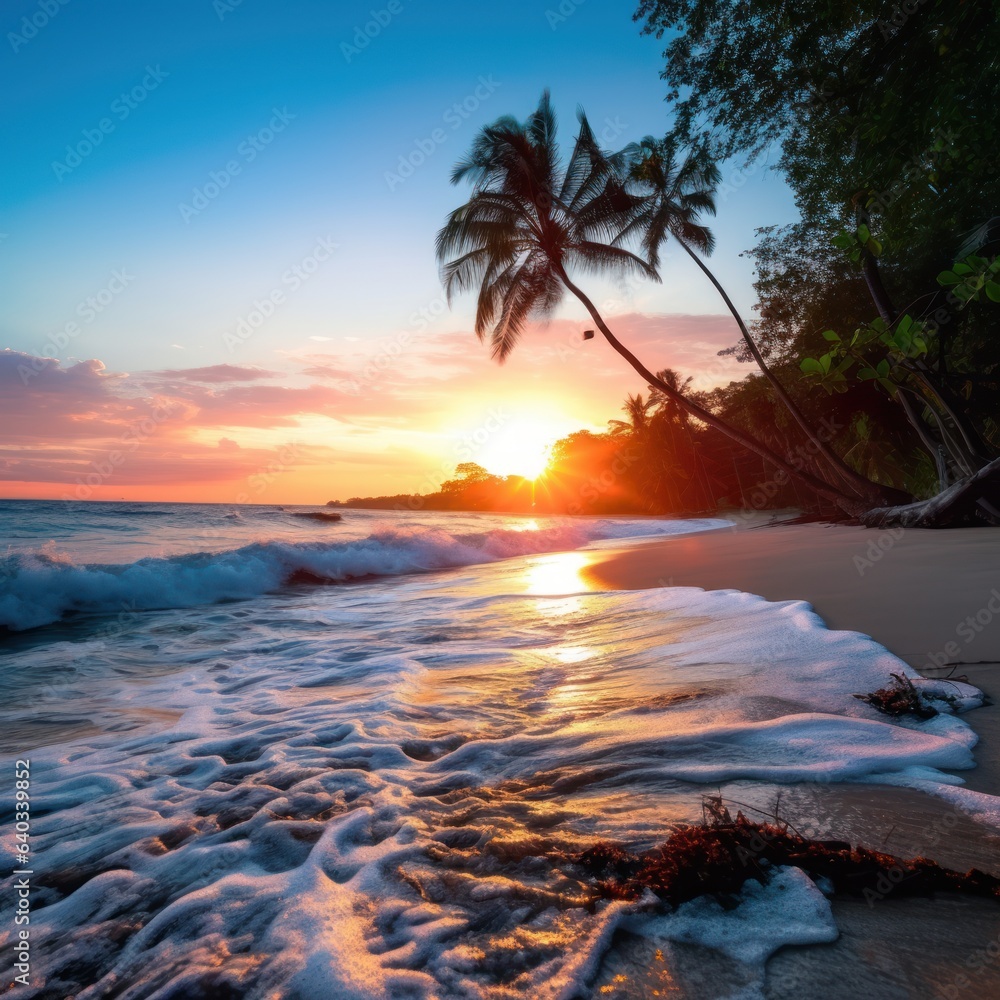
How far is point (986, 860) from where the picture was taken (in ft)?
4.96

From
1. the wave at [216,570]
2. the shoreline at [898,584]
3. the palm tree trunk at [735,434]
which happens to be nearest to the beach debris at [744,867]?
the shoreline at [898,584]

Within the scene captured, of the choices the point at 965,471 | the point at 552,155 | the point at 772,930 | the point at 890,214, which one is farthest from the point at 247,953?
the point at 552,155

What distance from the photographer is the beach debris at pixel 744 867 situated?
1438mm

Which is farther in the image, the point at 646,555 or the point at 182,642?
the point at 646,555

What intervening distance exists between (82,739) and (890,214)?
627cm

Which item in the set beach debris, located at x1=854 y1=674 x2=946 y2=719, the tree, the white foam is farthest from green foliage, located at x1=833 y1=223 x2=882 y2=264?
the white foam

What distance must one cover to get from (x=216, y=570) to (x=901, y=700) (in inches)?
421

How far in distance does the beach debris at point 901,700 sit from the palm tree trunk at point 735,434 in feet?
32.7

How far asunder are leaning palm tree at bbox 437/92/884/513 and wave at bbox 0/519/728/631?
603 centimetres

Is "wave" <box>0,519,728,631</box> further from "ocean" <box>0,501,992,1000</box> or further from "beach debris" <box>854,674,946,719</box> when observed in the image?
"beach debris" <box>854,674,946,719</box>

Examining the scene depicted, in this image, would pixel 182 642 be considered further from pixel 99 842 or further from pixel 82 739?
pixel 99 842

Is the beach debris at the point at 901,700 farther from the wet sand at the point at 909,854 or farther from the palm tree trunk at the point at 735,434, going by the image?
the palm tree trunk at the point at 735,434

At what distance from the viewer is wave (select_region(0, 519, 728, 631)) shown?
865cm

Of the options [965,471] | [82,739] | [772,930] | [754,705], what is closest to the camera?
[772,930]
